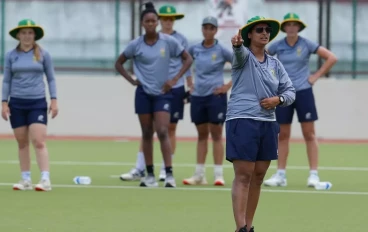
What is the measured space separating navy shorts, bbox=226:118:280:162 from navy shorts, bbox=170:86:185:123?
19.9 feet

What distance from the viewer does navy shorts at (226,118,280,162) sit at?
9680mm

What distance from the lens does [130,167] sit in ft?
57.2

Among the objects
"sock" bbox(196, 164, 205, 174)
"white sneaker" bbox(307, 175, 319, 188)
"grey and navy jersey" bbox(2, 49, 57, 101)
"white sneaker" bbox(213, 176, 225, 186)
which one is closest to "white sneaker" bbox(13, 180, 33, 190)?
"grey and navy jersey" bbox(2, 49, 57, 101)

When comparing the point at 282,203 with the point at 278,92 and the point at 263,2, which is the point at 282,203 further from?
the point at 263,2

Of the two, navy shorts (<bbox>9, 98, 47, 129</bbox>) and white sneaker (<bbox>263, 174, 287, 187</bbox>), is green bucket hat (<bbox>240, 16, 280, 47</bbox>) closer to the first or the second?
navy shorts (<bbox>9, 98, 47, 129</bbox>)

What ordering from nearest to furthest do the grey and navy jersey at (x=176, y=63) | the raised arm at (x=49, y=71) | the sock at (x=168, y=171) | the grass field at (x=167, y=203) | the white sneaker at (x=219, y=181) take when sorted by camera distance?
the grass field at (x=167, y=203) → the raised arm at (x=49, y=71) → the sock at (x=168, y=171) → the white sneaker at (x=219, y=181) → the grey and navy jersey at (x=176, y=63)

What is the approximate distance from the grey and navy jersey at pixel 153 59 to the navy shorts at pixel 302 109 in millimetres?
1599

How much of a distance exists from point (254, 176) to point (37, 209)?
3115 mm

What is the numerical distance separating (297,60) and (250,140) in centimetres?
503

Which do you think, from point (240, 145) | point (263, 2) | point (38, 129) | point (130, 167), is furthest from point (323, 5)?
point (240, 145)

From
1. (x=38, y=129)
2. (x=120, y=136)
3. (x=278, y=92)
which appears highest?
(x=278, y=92)

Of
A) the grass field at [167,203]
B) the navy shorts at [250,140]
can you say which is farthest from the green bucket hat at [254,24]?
the grass field at [167,203]

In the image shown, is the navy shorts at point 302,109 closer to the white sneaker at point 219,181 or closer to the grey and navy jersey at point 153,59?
the white sneaker at point 219,181

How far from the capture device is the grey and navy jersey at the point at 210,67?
49.1 feet
